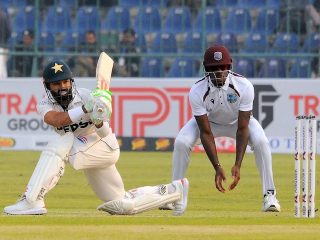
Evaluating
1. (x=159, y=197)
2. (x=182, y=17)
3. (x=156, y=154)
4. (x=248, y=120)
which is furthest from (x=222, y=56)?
(x=182, y=17)

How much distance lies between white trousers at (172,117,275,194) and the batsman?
736mm

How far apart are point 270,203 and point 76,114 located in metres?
2.23

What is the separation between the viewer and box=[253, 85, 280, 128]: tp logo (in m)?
20.6

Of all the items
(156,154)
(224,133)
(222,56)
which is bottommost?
(156,154)

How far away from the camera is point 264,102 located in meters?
20.7

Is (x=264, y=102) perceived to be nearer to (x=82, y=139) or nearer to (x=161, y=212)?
(x=161, y=212)

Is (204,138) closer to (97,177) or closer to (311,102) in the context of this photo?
(97,177)

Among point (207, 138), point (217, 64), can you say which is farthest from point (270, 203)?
point (217, 64)

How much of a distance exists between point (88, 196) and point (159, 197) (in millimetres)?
3335

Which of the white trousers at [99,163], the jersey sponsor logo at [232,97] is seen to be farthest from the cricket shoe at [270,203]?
the white trousers at [99,163]

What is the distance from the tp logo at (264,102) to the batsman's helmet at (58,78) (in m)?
10.1

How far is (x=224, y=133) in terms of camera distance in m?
11.9

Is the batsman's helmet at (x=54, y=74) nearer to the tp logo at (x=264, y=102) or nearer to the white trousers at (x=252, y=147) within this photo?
the white trousers at (x=252, y=147)

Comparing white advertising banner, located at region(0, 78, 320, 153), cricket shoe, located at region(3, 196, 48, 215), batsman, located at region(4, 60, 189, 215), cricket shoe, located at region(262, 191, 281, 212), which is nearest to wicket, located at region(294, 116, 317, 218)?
cricket shoe, located at region(262, 191, 281, 212)
